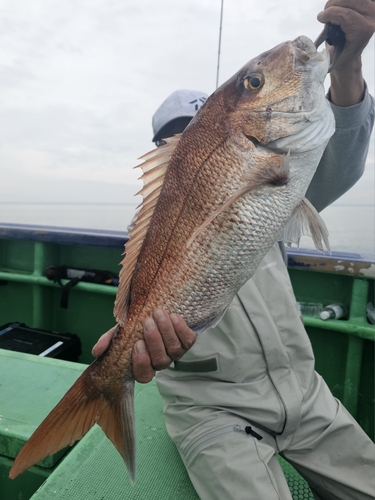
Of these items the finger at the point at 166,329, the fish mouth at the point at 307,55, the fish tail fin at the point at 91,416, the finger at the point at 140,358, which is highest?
the fish mouth at the point at 307,55

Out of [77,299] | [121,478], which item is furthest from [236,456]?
[77,299]

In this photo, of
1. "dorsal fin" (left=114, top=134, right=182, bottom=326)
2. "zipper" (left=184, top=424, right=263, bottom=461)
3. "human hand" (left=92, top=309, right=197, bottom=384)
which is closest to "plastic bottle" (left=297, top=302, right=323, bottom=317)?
"zipper" (left=184, top=424, right=263, bottom=461)

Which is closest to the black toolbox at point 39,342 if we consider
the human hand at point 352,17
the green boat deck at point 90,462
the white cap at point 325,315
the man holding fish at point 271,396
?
the green boat deck at point 90,462

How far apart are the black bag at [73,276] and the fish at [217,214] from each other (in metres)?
2.26

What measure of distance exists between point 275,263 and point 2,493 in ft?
6.02

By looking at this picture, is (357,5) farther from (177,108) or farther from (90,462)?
(90,462)

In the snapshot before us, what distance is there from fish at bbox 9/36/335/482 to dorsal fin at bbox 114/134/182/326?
1 cm

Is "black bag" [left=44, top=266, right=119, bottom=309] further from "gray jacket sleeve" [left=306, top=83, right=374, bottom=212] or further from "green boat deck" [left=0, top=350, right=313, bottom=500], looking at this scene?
"gray jacket sleeve" [left=306, top=83, right=374, bottom=212]

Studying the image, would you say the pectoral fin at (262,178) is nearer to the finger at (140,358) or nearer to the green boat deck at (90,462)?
the finger at (140,358)

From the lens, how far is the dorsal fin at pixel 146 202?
1376 millimetres

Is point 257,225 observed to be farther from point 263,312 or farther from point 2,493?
point 2,493

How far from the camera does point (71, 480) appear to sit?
60.9 inches

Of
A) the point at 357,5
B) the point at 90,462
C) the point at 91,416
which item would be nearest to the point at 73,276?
the point at 90,462

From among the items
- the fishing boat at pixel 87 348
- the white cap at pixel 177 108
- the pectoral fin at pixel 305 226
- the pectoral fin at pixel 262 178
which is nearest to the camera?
the pectoral fin at pixel 262 178
